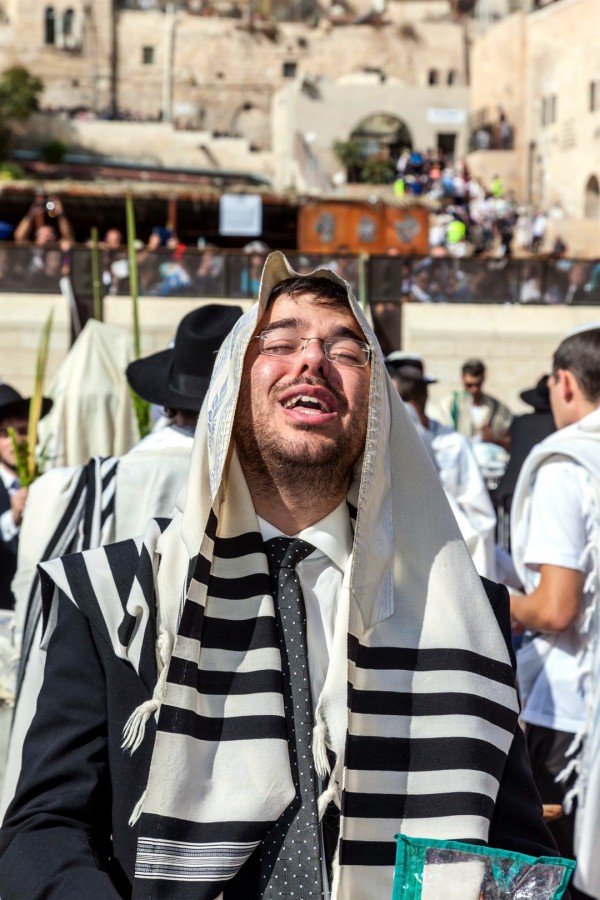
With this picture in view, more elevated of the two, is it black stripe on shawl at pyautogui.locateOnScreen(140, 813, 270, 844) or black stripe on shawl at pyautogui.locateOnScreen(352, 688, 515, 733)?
black stripe on shawl at pyautogui.locateOnScreen(352, 688, 515, 733)

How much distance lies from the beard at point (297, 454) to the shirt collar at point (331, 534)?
47mm

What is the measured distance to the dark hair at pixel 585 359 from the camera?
3443 mm

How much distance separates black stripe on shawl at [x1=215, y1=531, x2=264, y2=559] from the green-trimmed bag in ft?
1.95

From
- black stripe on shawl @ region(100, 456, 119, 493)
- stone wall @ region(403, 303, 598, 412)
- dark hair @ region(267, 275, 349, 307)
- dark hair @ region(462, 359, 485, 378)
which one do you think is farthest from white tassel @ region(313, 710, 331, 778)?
stone wall @ region(403, 303, 598, 412)

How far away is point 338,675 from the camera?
6.15ft

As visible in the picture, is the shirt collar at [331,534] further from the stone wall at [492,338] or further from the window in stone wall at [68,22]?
the window in stone wall at [68,22]

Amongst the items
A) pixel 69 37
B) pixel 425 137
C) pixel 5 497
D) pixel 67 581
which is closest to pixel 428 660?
pixel 67 581

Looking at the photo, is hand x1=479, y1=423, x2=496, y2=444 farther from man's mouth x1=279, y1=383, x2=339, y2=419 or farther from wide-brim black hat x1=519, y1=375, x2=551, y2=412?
man's mouth x1=279, y1=383, x2=339, y2=419

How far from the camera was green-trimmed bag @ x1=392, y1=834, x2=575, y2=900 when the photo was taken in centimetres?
147

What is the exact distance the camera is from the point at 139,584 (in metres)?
1.92

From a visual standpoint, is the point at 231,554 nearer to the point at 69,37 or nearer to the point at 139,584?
the point at 139,584

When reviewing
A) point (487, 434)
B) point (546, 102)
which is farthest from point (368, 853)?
point (546, 102)

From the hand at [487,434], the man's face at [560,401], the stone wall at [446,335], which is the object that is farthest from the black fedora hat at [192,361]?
the stone wall at [446,335]

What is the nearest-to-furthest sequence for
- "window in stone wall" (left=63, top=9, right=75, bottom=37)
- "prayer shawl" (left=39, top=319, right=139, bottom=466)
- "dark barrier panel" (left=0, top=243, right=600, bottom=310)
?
"prayer shawl" (left=39, top=319, right=139, bottom=466) < "dark barrier panel" (left=0, top=243, right=600, bottom=310) < "window in stone wall" (left=63, top=9, right=75, bottom=37)
